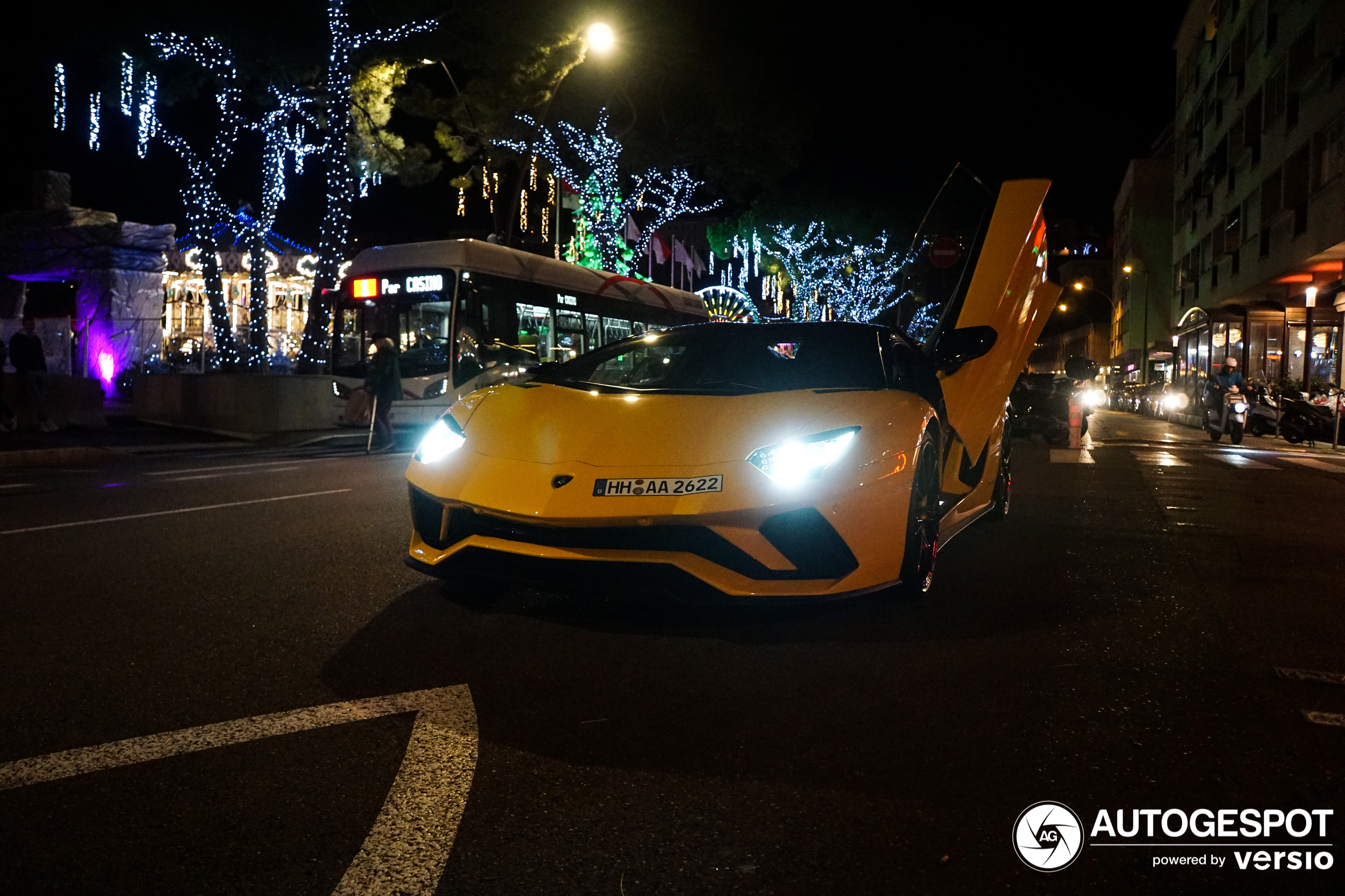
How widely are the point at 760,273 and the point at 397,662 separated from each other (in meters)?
70.8

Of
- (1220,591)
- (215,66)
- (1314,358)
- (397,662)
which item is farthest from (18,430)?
(1314,358)

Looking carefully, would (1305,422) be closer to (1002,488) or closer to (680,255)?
(1002,488)

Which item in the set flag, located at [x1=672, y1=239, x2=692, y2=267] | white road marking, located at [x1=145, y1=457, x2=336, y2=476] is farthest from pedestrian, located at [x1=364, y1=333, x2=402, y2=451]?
flag, located at [x1=672, y1=239, x2=692, y2=267]

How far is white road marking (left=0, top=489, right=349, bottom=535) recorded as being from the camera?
689 centimetres

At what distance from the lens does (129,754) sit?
2.88 metres

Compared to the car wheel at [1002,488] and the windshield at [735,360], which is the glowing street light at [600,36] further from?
the windshield at [735,360]

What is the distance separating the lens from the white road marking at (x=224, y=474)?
1026 cm

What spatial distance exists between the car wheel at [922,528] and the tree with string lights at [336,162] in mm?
15223

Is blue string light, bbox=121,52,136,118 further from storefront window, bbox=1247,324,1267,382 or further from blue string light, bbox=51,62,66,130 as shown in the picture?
storefront window, bbox=1247,324,1267,382

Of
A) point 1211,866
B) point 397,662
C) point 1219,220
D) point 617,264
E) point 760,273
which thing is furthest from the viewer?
point 760,273

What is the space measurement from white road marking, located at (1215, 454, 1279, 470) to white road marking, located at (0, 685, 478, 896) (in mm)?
12521

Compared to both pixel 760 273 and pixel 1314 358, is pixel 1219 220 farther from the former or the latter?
pixel 760 273
